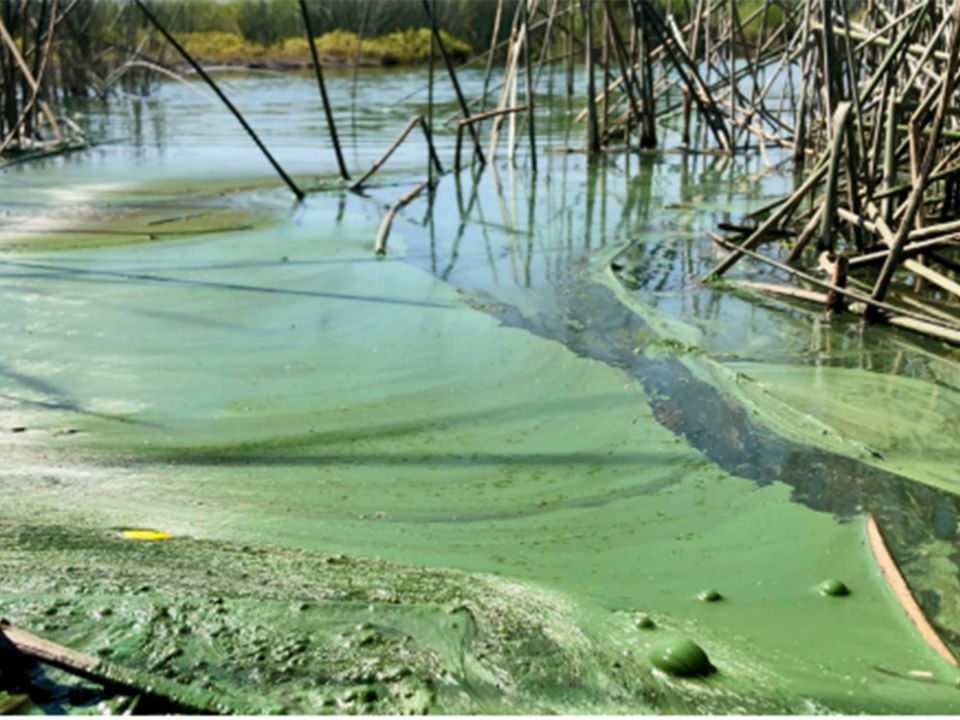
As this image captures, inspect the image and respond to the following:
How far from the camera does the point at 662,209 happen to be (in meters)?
4.91

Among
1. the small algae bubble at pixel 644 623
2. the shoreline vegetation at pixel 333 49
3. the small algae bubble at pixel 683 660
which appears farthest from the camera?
the shoreline vegetation at pixel 333 49

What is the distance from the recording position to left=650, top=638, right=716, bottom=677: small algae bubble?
130 cm

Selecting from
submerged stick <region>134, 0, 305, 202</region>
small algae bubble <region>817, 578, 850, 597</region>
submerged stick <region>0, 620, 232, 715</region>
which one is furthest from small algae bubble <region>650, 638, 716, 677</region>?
submerged stick <region>134, 0, 305, 202</region>

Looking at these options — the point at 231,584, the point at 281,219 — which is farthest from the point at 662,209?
the point at 231,584

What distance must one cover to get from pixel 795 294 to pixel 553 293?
72cm

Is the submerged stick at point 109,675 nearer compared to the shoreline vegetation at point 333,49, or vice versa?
the submerged stick at point 109,675

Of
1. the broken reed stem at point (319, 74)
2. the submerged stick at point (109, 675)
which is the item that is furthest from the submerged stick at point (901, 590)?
the broken reed stem at point (319, 74)

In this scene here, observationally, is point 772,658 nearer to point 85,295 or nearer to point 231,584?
point 231,584

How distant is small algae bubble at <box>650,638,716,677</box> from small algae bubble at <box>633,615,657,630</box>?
80mm

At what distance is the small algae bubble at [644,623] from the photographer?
1.42 m

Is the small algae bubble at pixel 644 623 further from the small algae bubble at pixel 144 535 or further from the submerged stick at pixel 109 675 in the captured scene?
the small algae bubble at pixel 144 535

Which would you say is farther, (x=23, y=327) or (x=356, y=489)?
(x=23, y=327)

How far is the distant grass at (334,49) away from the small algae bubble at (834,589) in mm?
17548

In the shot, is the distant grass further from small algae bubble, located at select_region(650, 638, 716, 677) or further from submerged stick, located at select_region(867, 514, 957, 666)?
small algae bubble, located at select_region(650, 638, 716, 677)
